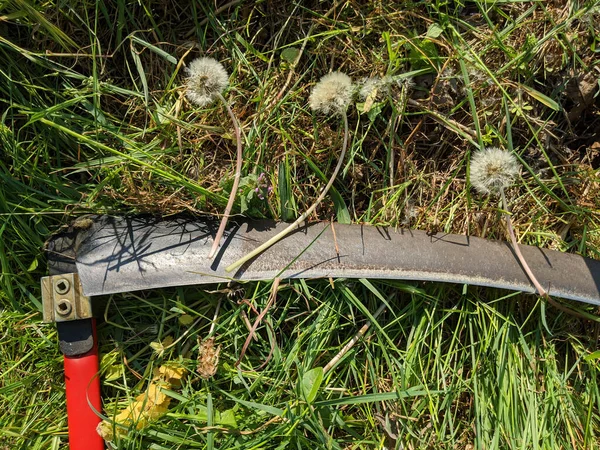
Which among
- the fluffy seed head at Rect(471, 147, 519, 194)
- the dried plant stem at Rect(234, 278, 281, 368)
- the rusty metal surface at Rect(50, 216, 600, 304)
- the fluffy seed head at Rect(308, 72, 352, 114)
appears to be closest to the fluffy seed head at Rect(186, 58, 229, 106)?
the fluffy seed head at Rect(308, 72, 352, 114)

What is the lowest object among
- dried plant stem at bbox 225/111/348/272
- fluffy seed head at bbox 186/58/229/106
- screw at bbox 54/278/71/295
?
screw at bbox 54/278/71/295

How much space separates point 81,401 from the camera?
5.34ft

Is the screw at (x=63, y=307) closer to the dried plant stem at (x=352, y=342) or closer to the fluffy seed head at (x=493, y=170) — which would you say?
the dried plant stem at (x=352, y=342)

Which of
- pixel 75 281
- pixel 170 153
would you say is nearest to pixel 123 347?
pixel 75 281

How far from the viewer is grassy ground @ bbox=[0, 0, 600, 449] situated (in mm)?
1685

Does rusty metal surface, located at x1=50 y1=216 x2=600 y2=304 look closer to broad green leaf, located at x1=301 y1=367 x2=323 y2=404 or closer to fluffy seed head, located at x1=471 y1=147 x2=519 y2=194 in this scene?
fluffy seed head, located at x1=471 y1=147 x2=519 y2=194

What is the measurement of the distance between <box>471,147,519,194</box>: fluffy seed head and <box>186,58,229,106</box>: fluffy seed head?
35.2 inches

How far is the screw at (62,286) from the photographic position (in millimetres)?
1574

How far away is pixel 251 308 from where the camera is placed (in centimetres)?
170

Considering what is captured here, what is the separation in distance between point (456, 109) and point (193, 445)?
1.50 m

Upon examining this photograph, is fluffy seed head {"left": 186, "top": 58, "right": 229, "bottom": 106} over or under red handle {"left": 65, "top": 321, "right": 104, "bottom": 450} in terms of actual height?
over

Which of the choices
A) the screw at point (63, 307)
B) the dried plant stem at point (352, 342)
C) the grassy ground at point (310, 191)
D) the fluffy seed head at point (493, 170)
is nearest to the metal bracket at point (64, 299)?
the screw at point (63, 307)

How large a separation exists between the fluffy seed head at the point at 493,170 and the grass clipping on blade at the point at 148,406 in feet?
3.97

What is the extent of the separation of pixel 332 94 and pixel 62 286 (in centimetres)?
108
